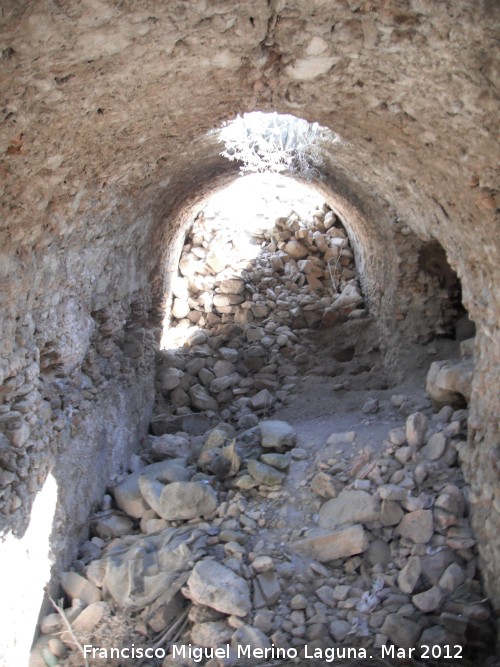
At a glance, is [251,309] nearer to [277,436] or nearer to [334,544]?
[277,436]

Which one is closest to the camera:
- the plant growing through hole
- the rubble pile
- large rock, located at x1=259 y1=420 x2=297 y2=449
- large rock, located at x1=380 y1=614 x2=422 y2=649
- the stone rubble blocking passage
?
large rock, located at x1=380 y1=614 x2=422 y2=649

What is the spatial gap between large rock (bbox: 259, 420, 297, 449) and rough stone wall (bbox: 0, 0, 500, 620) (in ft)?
4.19

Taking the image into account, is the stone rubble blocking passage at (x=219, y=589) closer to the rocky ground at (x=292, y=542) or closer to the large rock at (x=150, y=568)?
the rocky ground at (x=292, y=542)

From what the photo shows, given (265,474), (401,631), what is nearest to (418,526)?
(401,631)

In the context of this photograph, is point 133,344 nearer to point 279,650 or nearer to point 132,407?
point 132,407

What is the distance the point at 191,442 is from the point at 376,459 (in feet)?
6.51

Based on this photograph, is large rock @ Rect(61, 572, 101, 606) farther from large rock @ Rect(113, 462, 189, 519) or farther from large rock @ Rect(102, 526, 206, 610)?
large rock @ Rect(113, 462, 189, 519)

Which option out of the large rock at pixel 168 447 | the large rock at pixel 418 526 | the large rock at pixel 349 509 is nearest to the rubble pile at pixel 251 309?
the large rock at pixel 168 447

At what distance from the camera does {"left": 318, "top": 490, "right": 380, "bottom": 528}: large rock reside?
3887mm

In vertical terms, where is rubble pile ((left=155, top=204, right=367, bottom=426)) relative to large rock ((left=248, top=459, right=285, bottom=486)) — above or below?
above

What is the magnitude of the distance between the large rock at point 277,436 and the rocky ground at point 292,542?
0.02 metres

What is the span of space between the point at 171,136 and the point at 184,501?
8.27 feet

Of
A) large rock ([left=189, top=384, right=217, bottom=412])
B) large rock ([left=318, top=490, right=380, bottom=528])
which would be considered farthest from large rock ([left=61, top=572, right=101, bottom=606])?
large rock ([left=189, top=384, right=217, bottom=412])

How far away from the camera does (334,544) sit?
12.5 feet
